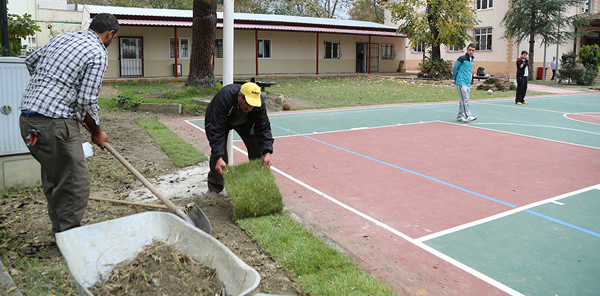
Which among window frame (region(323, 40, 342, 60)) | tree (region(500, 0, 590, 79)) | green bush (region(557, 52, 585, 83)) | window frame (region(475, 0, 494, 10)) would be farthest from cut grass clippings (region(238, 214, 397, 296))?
window frame (region(475, 0, 494, 10))

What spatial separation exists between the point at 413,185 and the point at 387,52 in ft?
122

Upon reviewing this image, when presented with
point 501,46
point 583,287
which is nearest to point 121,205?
point 583,287

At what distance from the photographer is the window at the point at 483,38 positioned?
39.6 meters

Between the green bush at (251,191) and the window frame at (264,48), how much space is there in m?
30.2

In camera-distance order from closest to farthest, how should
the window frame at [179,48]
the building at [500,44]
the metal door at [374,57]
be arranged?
the window frame at [179,48] → the building at [500,44] → the metal door at [374,57]

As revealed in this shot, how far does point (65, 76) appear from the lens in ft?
13.4

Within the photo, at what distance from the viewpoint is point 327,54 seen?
126 feet

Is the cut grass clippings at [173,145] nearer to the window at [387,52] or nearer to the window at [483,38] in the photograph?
the window at [387,52]

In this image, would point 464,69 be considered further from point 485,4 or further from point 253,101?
point 485,4

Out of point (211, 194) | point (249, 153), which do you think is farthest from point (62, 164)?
point (249, 153)

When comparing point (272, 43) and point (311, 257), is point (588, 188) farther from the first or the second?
point (272, 43)

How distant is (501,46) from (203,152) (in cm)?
3518

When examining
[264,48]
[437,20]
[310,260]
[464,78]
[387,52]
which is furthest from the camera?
[387,52]

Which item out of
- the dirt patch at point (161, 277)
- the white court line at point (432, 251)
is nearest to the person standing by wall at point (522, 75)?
the white court line at point (432, 251)
